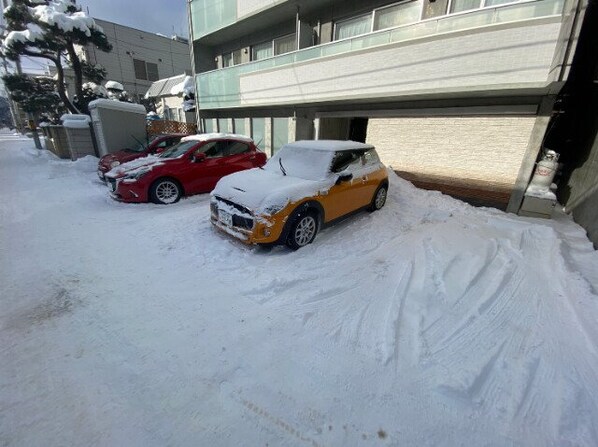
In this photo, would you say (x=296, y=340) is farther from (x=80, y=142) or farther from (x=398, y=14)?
(x=80, y=142)

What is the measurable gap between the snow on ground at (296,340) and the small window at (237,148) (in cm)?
329

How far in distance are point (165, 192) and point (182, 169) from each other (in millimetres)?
676

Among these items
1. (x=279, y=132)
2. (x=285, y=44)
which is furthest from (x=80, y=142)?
(x=285, y=44)

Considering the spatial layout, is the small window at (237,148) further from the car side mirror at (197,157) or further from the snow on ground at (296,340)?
the snow on ground at (296,340)

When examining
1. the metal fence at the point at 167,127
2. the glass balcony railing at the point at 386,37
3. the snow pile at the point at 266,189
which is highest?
the glass balcony railing at the point at 386,37

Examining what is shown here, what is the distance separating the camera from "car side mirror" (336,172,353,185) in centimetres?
471

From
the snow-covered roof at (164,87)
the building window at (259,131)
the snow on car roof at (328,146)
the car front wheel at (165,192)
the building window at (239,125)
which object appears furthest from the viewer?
the snow-covered roof at (164,87)

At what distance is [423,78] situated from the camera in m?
6.48

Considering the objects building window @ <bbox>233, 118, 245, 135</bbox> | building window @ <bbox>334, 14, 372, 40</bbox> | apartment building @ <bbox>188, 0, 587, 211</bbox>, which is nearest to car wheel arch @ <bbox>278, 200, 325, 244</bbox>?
apartment building @ <bbox>188, 0, 587, 211</bbox>

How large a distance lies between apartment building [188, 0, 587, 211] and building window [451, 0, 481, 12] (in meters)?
0.02

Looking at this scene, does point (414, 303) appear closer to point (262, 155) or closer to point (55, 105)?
point (262, 155)

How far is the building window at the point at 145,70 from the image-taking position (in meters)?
27.9

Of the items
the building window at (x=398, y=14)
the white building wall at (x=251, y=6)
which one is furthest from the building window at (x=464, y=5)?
the white building wall at (x=251, y=6)

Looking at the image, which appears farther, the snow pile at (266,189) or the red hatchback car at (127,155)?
the red hatchback car at (127,155)
